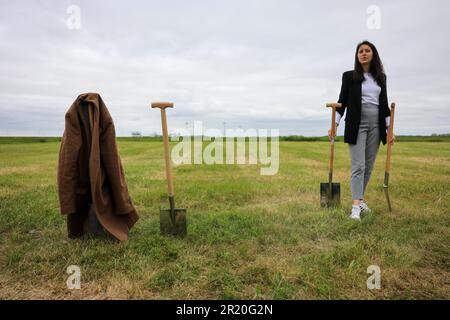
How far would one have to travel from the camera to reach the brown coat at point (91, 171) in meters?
3.73

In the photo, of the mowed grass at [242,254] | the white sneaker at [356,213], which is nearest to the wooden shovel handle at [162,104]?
the mowed grass at [242,254]

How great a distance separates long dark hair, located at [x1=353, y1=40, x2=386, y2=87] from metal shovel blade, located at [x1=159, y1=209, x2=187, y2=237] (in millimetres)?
3281

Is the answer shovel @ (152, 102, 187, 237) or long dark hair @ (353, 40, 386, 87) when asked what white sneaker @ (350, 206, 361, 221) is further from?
shovel @ (152, 102, 187, 237)

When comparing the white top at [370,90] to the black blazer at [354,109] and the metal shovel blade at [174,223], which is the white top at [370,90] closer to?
the black blazer at [354,109]

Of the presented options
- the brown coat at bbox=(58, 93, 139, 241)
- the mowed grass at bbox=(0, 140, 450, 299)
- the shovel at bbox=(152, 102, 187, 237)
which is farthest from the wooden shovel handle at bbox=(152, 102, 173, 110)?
the mowed grass at bbox=(0, 140, 450, 299)

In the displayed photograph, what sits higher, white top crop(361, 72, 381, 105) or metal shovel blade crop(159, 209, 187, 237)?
white top crop(361, 72, 381, 105)

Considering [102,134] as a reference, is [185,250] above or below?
below

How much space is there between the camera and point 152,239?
12.9 feet

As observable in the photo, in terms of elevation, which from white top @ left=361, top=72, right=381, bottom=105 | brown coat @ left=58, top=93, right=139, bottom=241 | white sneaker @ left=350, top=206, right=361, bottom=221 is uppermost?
white top @ left=361, top=72, right=381, bottom=105

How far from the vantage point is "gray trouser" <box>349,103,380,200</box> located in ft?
16.2

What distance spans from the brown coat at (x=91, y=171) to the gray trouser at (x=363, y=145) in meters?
3.37
